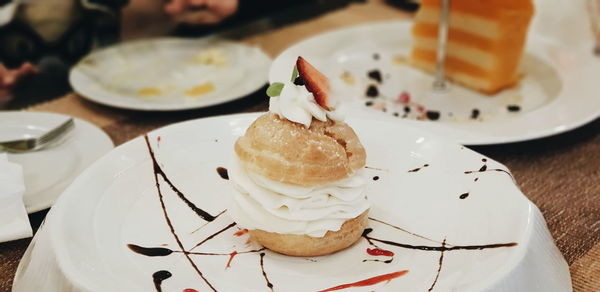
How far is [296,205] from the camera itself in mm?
1162

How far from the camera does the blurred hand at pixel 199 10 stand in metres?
2.74

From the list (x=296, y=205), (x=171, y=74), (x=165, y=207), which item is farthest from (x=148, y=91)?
(x=296, y=205)

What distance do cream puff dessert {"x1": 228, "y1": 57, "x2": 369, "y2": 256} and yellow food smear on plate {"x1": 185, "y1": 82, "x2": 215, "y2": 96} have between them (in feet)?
2.81

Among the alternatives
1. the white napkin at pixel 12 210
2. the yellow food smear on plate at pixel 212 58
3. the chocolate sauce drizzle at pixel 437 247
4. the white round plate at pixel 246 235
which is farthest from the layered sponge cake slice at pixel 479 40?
the white napkin at pixel 12 210

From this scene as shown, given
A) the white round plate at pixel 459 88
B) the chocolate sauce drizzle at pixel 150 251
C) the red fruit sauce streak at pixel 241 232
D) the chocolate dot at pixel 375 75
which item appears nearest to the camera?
the chocolate sauce drizzle at pixel 150 251

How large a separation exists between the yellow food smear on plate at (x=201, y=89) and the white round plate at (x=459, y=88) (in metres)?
0.28

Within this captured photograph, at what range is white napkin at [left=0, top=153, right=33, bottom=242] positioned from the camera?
1.19 meters

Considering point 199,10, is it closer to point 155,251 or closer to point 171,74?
point 171,74

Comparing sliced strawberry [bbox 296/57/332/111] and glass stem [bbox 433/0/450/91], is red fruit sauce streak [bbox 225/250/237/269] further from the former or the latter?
glass stem [bbox 433/0/450/91]

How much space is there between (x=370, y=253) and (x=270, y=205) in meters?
0.23

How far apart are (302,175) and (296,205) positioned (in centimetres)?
7

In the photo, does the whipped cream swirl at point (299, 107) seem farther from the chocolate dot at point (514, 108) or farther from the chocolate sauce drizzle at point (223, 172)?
the chocolate dot at point (514, 108)

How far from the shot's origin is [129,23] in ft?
10.1

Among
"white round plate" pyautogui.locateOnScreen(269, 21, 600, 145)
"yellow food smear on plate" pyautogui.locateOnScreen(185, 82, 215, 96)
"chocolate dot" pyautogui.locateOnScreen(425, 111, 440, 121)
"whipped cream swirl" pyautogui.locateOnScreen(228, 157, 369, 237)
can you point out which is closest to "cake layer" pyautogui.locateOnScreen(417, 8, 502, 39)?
"white round plate" pyautogui.locateOnScreen(269, 21, 600, 145)
